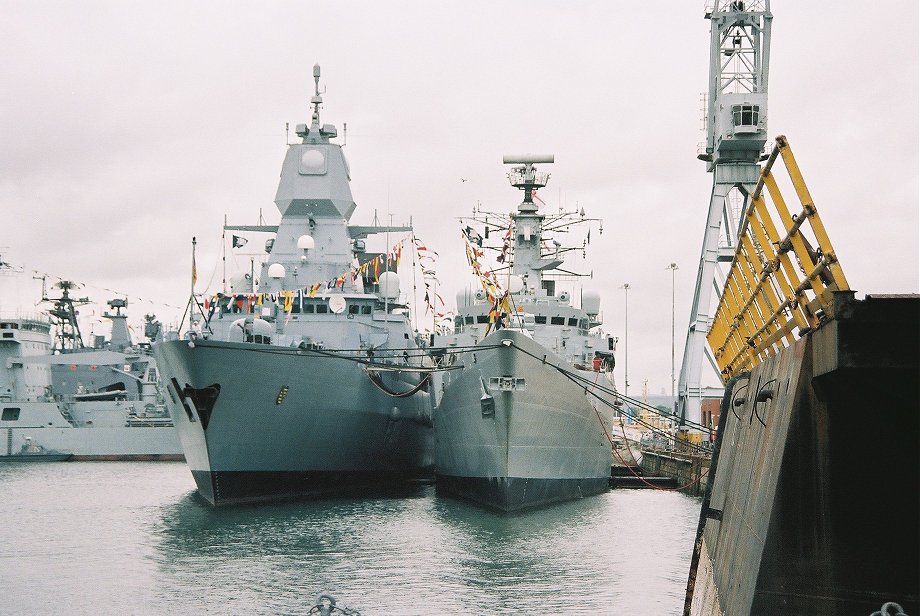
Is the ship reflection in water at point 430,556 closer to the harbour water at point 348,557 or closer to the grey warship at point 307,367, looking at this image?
the harbour water at point 348,557

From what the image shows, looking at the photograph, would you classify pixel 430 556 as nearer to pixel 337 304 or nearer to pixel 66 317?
pixel 337 304

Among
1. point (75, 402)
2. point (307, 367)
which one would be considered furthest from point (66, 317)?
point (307, 367)

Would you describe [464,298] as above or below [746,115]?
below

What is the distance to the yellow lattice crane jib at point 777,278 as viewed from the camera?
19.8ft

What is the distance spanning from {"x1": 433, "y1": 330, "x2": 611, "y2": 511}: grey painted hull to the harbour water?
611 millimetres

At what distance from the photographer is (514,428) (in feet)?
73.2

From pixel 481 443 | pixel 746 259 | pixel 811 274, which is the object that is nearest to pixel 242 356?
pixel 481 443

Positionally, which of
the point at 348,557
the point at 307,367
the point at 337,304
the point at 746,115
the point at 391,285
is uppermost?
the point at 746,115

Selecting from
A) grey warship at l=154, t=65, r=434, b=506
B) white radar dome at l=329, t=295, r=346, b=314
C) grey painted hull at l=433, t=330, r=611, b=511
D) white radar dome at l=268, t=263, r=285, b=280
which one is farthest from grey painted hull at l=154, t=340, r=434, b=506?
white radar dome at l=268, t=263, r=285, b=280

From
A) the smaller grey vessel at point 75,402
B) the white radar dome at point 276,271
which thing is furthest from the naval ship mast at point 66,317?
the white radar dome at point 276,271

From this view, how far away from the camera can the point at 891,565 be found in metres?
5.91

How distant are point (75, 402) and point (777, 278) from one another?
2046 inches

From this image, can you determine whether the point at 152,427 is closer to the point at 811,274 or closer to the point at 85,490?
the point at 85,490

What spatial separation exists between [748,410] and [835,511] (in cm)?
271
